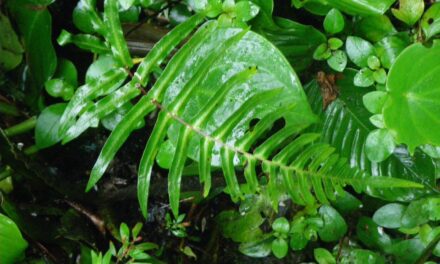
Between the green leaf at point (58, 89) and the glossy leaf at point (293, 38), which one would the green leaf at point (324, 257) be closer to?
the glossy leaf at point (293, 38)

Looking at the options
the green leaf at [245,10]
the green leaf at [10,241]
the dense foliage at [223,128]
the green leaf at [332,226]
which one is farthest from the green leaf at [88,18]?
the green leaf at [332,226]

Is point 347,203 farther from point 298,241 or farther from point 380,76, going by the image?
point 380,76

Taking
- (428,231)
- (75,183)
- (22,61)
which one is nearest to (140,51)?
(22,61)

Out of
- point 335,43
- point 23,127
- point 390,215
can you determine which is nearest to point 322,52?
point 335,43

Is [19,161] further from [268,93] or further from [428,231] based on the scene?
[428,231]

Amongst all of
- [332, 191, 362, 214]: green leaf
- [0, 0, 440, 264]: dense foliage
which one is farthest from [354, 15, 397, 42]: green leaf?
[332, 191, 362, 214]: green leaf

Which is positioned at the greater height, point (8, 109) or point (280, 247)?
A: point (8, 109)
